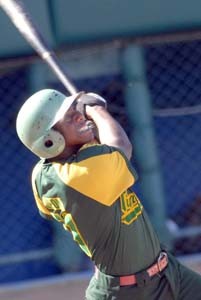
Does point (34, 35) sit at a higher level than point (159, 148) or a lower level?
higher

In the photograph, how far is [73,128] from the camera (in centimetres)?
385

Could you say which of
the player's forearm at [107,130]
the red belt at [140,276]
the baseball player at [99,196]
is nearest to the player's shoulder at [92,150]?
the baseball player at [99,196]

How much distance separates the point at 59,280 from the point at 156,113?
119cm

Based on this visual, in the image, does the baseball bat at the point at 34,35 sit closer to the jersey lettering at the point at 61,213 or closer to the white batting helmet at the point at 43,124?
the white batting helmet at the point at 43,124

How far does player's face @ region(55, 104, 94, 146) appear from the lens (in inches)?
151

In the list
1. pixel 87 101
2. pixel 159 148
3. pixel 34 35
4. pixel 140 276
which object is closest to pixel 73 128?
pixel 87 101

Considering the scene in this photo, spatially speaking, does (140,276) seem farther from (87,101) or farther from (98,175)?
(87,101)

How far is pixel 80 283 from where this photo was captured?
5973 mm

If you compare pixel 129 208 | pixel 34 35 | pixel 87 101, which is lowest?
pixel 129 208

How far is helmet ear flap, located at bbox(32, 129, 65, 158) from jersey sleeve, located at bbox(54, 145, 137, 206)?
0.27ft

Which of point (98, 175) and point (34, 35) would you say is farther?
point (34, 35)

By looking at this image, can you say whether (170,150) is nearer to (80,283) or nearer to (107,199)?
(80,283)

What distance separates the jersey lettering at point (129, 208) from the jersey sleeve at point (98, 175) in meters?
0.09

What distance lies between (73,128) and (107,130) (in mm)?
308
